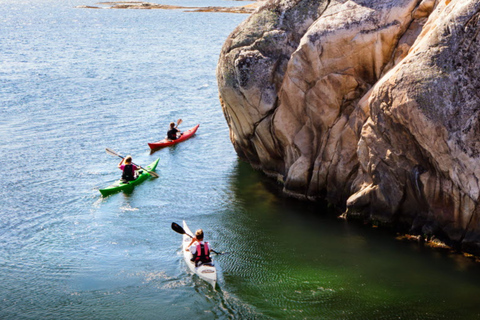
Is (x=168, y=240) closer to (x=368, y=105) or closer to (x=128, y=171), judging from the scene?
(x=128, y=171)

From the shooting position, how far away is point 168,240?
65.8ft

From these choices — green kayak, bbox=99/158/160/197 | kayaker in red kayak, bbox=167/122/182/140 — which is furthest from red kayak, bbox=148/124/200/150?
green kayak, bbox=99/158/160/197

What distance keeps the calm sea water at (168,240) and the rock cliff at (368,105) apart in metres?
1.11

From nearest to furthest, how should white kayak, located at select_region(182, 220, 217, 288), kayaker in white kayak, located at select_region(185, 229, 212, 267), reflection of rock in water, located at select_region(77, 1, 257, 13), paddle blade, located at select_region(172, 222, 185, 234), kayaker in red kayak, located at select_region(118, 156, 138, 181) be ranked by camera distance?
white kayak, located at select_region(182, 220, 217, 288) < kayaker in white kayak, located at select_region(185, 229, 212, 267) < paddle blade, located at select_region(172, 222, 185, 234) < kayaker in red kayak, located at select_region(118, 156, 138, 181) < reflection of rock in water, located at select_region(77, 1, 257, 13)

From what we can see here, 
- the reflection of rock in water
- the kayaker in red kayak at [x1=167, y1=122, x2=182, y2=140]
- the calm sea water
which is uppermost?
the reflection of rock in water

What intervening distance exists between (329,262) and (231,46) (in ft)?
34.0

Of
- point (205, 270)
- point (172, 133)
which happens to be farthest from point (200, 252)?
point (172, 133)

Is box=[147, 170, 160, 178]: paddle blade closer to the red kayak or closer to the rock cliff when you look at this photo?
the rock cliff

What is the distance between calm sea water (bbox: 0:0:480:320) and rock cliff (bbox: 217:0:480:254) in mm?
1106

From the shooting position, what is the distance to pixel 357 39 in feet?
67.1

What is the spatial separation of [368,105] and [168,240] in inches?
315

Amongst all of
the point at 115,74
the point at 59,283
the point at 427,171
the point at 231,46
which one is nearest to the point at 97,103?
the point at 115,74

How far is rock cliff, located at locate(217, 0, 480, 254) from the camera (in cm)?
1705

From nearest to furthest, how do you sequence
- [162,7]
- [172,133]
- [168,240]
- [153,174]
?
[168,240] < [153,174] < [172,133] < [162,7]
